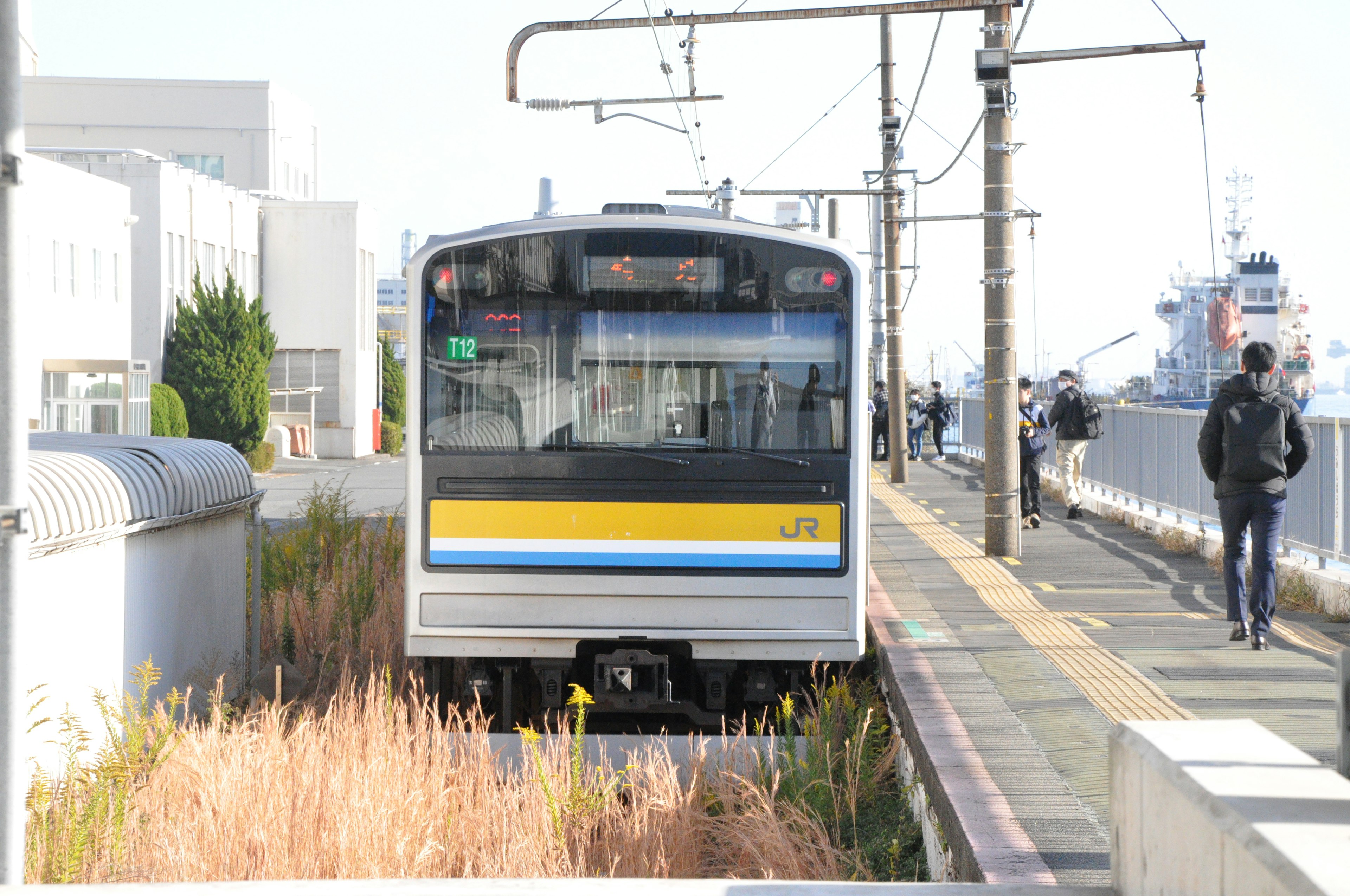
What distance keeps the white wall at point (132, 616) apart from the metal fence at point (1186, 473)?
7.63 meters

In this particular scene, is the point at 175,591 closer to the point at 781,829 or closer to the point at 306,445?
the point at 781,829

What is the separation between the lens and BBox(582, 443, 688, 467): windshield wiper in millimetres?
7531

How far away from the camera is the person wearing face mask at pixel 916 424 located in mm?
33250

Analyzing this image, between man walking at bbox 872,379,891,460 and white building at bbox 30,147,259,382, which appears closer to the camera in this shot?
man walking at bbox 872,379,891,460

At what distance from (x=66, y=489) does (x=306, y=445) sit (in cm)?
4091

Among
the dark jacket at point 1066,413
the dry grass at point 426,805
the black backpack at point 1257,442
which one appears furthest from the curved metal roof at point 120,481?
the dark jacket at point 1066,413

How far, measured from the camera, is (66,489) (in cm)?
639

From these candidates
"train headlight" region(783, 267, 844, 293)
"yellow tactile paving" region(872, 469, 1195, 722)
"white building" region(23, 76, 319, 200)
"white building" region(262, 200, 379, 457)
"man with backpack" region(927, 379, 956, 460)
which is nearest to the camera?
"yellow tactile paving" region(872, 469, 1195, 722)

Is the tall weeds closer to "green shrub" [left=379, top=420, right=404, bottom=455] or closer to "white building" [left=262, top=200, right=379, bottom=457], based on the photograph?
"white building" [left=262, top=200, right=379, bottom=457]

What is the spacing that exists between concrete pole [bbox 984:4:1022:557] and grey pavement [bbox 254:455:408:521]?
6217mm

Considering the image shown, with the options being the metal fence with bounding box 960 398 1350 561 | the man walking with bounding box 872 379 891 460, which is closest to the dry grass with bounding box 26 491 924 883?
the metal fence with bounding box 960 398 1350 561

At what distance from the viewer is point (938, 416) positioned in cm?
3509

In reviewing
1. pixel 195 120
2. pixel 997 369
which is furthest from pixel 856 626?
pixel 195 120

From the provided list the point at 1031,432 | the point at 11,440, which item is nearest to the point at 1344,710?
the point at 11,440
